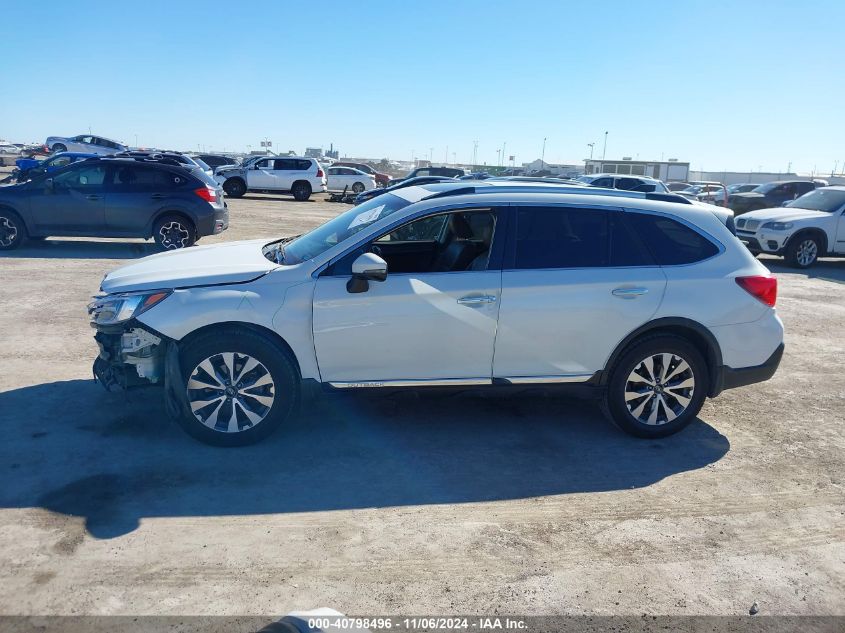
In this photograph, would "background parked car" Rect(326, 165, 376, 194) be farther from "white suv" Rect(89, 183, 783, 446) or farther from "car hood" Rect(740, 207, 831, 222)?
"white suv" Rect(89, 183, 783, 446)

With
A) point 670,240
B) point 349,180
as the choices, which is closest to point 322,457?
point 670,240

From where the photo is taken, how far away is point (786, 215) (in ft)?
50.3

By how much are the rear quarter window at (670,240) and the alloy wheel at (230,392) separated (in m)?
2.91

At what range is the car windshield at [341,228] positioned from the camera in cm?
517

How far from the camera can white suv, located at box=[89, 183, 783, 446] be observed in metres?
4.79

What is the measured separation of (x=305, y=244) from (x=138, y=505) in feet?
7.39

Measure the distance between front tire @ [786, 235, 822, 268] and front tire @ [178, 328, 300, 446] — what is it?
13.4m

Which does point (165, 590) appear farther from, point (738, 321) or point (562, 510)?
point (738, 321)

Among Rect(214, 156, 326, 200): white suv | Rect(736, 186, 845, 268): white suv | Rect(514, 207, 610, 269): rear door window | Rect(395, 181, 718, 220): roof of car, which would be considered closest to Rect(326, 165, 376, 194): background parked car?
Rect(214, 156, 326, 200): white suv

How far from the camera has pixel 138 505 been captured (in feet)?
13.4

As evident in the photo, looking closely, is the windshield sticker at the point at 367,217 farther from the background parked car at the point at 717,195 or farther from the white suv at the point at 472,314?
the background parked car at the point at 717,195

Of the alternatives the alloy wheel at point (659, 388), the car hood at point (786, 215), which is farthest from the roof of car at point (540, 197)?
the car hood at point (786, 215)

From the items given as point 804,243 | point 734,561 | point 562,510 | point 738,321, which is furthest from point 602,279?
point 804,243

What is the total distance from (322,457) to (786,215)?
13.9 metres
